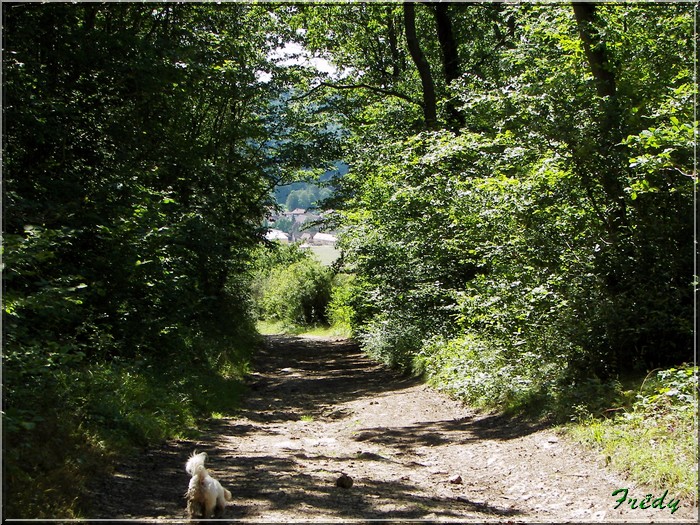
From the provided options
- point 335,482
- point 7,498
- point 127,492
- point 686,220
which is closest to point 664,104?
point 686,220

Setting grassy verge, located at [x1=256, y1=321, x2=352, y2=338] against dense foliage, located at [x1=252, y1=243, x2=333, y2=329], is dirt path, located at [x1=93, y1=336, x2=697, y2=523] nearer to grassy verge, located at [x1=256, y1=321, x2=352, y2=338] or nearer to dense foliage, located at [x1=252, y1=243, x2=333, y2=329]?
grassy verge, located at [x1=256, y1=321, x2=352, y2=338]

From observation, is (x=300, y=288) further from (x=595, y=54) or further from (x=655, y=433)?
(x=655, y=433)

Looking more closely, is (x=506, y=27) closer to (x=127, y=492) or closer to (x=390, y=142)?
(x=390, y=142)

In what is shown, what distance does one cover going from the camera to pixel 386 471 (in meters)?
7.14

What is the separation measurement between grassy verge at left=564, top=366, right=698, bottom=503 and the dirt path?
163 mm

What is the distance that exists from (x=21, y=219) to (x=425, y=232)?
9.45m

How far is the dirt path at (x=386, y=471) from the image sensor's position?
18.1 ft

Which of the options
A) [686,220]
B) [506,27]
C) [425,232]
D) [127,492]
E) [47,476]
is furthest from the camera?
[506,27]

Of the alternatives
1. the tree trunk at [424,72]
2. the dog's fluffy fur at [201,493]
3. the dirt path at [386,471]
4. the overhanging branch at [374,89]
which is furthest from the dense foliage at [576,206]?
the overhanging branch at [374,89]

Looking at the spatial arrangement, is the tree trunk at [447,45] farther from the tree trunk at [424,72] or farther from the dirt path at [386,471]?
the dirt path at [386,471]

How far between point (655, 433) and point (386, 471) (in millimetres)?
2819

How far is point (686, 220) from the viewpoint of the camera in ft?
27.2

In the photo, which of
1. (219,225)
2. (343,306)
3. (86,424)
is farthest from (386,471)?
(343,306)

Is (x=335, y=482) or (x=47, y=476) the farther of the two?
(x=335, y=482)
